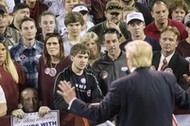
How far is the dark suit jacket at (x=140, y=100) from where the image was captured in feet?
17.5

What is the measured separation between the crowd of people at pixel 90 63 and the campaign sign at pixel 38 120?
0.07 metres

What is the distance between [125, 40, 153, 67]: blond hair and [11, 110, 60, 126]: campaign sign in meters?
1.99

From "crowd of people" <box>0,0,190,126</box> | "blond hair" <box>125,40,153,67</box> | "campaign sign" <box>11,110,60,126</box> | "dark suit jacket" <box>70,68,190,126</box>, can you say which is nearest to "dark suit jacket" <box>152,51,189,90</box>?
"crowd of people" <box>0,0,190,126</box>

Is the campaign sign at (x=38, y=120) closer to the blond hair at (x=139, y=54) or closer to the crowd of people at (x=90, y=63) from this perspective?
the crowd of people at (x=90, y=63)

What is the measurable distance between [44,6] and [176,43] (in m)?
3.52

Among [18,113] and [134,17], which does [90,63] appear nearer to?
[134,17]

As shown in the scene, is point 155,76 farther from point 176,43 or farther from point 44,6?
point 44,6

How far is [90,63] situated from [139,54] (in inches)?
107

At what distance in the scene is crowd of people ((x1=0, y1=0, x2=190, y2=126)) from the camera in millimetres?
5383

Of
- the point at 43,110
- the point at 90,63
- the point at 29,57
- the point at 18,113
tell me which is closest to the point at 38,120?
the point at 43,110

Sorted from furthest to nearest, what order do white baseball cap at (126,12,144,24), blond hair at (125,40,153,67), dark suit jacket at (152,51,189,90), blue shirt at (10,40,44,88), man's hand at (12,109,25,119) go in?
white baseball cap at (126,12,144,24)
blue shirt at (10,40,44,88)
dark suit jacket at (152,51,189,90)
man's hand at (12,109,25,119)
blond hair at (125,40,153,67)

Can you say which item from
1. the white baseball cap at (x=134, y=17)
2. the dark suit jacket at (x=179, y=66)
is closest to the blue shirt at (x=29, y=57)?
the white baseball cap at (x=134, y=17)

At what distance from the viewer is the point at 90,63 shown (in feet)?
26.1

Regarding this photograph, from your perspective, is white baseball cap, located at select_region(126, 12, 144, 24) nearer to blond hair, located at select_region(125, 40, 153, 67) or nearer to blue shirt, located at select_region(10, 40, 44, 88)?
blue shirt, located at select_region(10, 40, 44, 88)
